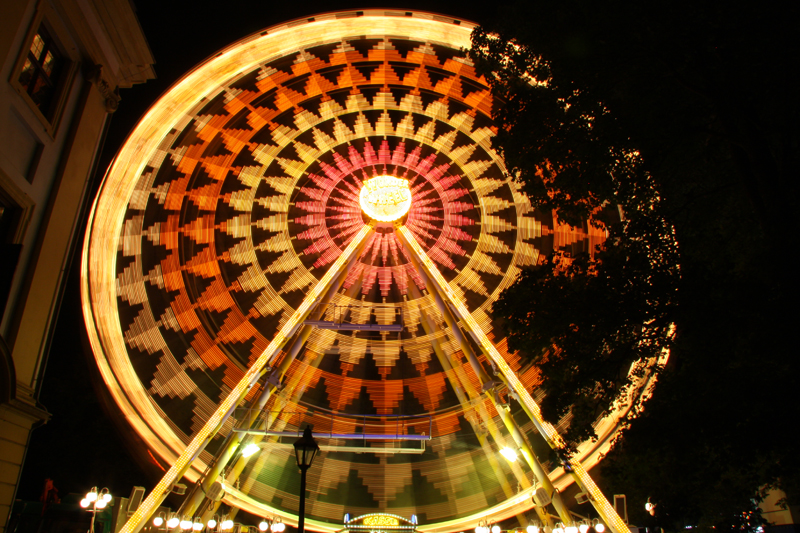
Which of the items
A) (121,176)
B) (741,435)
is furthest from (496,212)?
(741,435)

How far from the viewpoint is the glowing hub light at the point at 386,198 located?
14719mm

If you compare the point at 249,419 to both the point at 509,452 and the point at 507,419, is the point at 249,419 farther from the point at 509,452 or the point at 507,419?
the point at 509,452

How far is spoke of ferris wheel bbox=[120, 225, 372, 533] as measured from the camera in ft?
28.5

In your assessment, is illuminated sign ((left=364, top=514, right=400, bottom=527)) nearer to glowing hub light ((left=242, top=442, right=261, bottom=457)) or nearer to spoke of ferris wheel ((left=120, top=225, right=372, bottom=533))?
glowing hub light ((left=242, top=442, right=261, bottom=457))

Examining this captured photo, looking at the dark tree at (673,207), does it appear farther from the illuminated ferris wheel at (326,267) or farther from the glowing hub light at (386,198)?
the glowing hub light at (386,198)

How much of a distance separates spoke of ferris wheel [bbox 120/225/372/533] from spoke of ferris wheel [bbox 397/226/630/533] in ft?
6.88

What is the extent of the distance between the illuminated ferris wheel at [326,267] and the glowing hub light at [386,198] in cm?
6

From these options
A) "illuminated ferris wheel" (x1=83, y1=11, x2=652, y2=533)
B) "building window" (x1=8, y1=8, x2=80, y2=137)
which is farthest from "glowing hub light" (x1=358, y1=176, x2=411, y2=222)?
"building window" (x1=8, y1=8, x2=80, y2=137)

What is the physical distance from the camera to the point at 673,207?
7.20 m

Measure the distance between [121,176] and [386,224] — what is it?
257 inches

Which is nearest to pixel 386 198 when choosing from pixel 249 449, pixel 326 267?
pixel 326 267

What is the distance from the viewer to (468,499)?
45.4ft

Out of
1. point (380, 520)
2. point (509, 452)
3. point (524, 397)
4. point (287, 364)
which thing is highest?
point (287, 364)

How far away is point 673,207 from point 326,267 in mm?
10761
